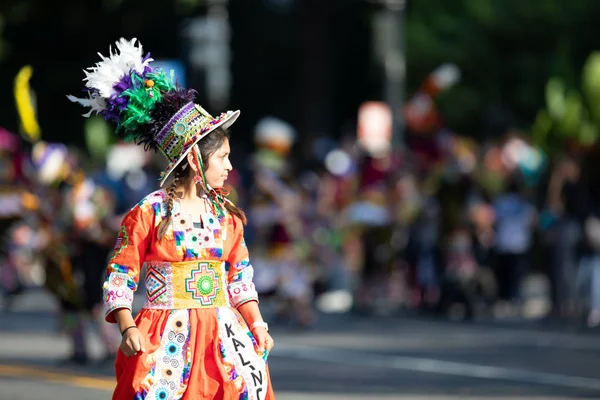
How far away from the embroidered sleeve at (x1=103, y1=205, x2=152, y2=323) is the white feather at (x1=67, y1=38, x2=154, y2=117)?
21.2 inches

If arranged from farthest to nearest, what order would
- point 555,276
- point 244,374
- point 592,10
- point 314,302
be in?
point 592,10 < point 314,302 < point 555,276 < point 244,374

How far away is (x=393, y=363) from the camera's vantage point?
14.8 m

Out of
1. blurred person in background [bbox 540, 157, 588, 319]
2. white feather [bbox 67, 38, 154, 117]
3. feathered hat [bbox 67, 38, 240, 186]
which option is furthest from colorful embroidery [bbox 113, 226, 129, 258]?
blurred person in background [bbox 540, 157, 588, 319]

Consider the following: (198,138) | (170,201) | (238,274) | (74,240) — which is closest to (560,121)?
(74,240)

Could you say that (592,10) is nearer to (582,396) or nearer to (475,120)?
(475,120)

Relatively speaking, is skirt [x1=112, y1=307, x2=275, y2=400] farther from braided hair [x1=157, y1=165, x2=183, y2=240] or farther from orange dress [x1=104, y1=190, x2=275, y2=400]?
braided hair [x1=157, y1=165, x2=183, y2=240]

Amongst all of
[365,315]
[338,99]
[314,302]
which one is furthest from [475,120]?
[365,315]

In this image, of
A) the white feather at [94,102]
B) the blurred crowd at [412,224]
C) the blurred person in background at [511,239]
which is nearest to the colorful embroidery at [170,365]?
the white feather at [94,102]

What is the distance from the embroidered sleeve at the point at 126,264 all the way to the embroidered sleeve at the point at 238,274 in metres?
0.41

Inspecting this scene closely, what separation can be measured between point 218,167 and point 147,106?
1.33 feet

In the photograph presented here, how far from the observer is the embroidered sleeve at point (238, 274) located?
25.9 ft

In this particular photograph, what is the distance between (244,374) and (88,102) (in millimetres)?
1367

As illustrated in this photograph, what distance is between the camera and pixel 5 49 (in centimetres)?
3519

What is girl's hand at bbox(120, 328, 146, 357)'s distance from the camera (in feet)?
24.3
